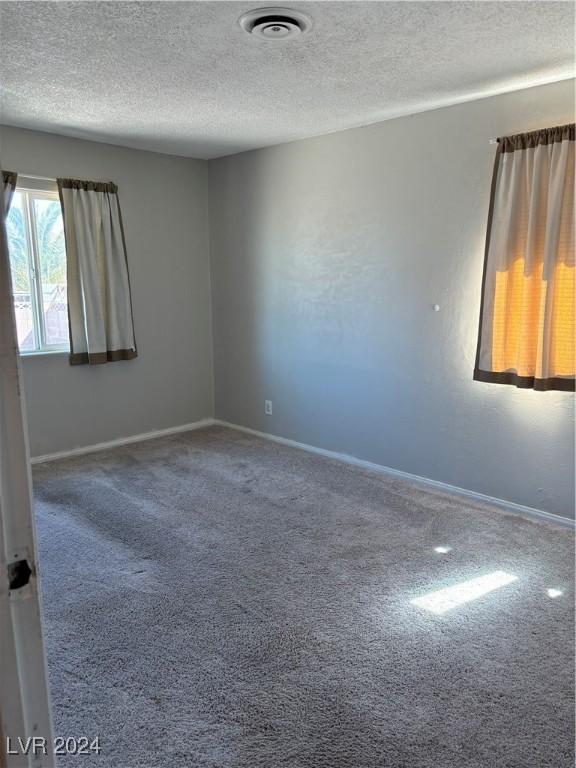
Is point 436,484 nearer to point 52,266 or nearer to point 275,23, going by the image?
point 275,23

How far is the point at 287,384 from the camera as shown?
4.77m

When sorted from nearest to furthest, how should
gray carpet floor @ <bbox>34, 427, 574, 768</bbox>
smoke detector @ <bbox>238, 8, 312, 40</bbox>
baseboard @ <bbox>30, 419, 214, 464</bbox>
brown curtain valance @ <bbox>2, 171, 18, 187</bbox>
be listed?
gray carpet floor @ <bbox>34, 427, 574, 768</bbox> < smoke detector @ <bbox>238, 8, 312, 40</bbox> < brown curtain valance @ <bbox>2, 171, 18, 187</bbox> < baseboard @ <bbox>30, 419, 214, 464</bbox>

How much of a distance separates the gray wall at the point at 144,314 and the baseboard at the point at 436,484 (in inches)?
31.9

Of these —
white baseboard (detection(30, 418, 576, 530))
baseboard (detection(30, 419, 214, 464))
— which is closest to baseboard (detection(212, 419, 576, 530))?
white baseboard (detection(30, 418, 576, 530))

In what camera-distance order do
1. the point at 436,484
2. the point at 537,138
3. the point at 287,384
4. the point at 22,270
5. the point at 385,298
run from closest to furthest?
the point at 537,138, the point at 436,484, the point at 385,298, the point at 22,270, the point at 287,384

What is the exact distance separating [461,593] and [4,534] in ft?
7.48

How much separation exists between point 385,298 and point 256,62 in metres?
1.76

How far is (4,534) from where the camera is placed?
0.70 m

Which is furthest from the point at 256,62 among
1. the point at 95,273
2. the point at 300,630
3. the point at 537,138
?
the point at 300,630

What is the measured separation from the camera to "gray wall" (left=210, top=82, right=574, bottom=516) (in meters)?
3.37

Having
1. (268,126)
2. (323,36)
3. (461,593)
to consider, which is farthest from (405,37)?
(461,593)

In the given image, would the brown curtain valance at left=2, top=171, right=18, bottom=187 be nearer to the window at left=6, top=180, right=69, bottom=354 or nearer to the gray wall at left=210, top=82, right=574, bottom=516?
the window at left=6, top=180, right=69, bottom=354

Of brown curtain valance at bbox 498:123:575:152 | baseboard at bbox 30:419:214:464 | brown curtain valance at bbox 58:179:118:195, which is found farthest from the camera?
baseboard at bbox 30:419:214:464

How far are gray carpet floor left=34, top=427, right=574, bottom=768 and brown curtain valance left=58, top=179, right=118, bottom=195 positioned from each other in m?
2.21
